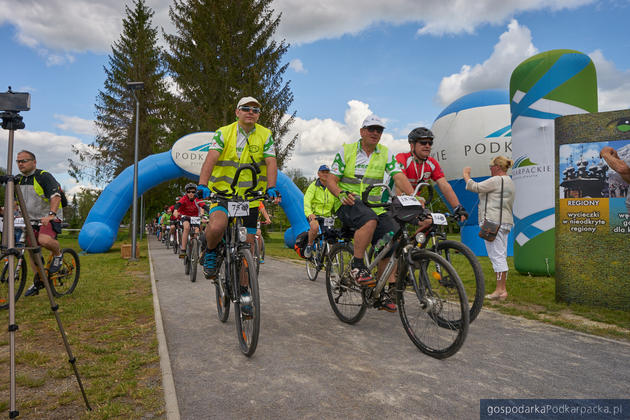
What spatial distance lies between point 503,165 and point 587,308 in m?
2.28

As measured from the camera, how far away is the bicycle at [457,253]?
3393 millimetres

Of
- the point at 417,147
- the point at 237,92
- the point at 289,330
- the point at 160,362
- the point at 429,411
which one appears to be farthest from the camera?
the point at 237,92

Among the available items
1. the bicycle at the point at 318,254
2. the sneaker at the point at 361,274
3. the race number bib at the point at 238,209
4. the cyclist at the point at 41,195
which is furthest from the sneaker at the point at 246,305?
the bicycle at the point at 318,254

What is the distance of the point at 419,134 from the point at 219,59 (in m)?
24.4

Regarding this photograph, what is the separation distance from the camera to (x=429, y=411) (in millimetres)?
2588

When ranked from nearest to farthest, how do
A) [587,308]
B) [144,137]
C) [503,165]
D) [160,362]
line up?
1. [160,362]
2. [587,308]
3. [503,165]
4. [144,137]

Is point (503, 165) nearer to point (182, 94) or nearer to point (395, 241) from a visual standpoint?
point (395, 241)

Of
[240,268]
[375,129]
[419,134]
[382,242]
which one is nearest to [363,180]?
[375,129]

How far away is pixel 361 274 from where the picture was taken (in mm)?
4223

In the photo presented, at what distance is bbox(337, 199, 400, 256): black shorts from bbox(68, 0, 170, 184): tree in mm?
30552

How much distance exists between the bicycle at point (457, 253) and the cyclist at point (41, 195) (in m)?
5.04

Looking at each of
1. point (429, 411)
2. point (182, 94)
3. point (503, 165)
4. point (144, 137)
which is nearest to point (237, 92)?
point (182, 94)

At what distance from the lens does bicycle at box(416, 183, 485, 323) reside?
339 centimetres

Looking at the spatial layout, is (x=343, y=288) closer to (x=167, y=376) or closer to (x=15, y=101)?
(x=167, y=376)
